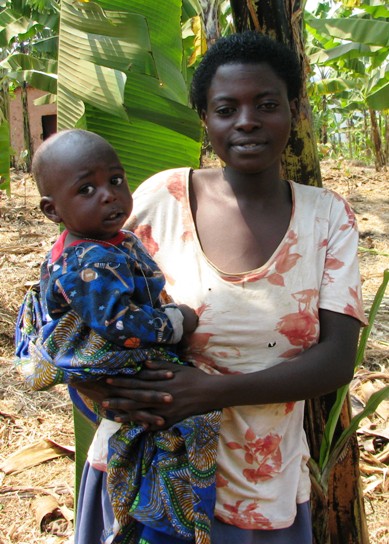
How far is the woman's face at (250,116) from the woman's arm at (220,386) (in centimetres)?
44

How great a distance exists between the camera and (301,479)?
5.00 ft

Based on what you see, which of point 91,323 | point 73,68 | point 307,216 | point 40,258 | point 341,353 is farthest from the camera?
point 40,258

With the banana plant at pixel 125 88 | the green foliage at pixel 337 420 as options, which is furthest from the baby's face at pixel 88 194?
the green foliage at pixel 337 420

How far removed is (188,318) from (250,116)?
1.64 feet

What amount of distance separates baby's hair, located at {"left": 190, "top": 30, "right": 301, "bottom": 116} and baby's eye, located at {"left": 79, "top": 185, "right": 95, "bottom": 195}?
1.39 ft

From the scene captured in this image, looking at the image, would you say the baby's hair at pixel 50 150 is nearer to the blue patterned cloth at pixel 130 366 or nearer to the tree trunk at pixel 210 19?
the blue patterned cloth at pixel 130 366

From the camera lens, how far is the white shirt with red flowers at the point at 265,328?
1423mm

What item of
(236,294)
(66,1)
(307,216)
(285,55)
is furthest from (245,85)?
(66,1)

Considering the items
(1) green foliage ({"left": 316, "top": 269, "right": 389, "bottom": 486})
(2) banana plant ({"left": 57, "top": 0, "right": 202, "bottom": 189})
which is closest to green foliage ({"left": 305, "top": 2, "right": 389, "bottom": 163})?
(2) banana plant ({"left": 57, "top": 0, "right": 202, "bottom": 189})

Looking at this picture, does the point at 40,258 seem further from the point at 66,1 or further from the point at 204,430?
the point at 204,430

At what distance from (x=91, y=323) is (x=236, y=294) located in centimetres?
36

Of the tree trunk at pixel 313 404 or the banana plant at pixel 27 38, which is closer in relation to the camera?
the tree trunk at pixel 313 404

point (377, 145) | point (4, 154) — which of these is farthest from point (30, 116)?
point (4, 154)

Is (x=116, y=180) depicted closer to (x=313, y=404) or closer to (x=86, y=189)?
(x=86, y=189)
